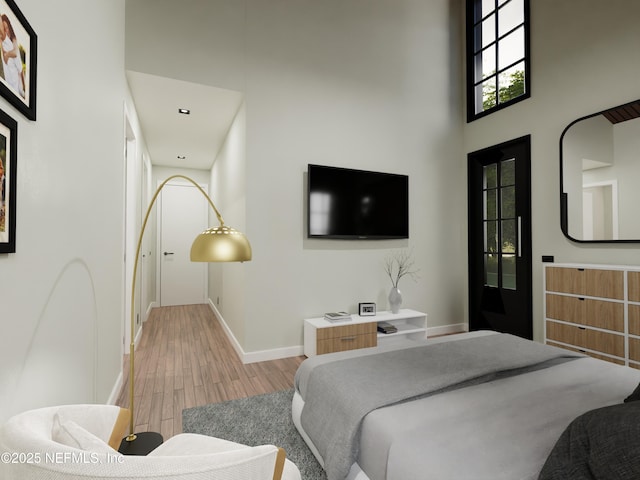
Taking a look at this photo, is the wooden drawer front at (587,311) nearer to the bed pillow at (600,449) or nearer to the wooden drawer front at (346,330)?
the wooden drawer front at (346,330)

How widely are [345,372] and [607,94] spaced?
11.0ft

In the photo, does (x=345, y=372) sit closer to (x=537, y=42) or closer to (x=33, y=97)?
(x=33, y=97)

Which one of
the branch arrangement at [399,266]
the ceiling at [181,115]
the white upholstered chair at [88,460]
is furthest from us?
the branch arrangement at [399,266]

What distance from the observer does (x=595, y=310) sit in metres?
2.80

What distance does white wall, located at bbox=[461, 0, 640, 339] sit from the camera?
2867mm

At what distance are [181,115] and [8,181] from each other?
317 centimetres

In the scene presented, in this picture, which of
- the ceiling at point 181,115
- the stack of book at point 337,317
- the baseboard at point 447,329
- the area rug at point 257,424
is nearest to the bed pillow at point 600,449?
the area rug at point 257,424

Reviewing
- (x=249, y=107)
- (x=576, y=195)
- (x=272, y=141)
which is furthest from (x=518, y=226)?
(x=249, y=107)

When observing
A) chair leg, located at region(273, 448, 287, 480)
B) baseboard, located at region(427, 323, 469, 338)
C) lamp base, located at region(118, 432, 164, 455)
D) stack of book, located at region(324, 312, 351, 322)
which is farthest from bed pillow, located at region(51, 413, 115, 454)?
baseboard, located at region(427, 323, 469, 338)

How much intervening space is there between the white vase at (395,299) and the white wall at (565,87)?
4.53 ft

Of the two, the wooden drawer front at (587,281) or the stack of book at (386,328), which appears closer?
the wooden drawer front at (587,281)

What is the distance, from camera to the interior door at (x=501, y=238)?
3.59 metres

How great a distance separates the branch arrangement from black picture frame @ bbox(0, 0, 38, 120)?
336cm

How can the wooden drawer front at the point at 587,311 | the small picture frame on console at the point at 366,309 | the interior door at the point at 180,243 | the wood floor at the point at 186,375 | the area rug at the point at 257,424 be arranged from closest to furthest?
the area rug at the point at 257,424
the wood floor at the point at 186,375
the wooden drawer front at the point at 587,311
the small picture frame on console at the point at 366,309
the interior door at the point at 180,243
